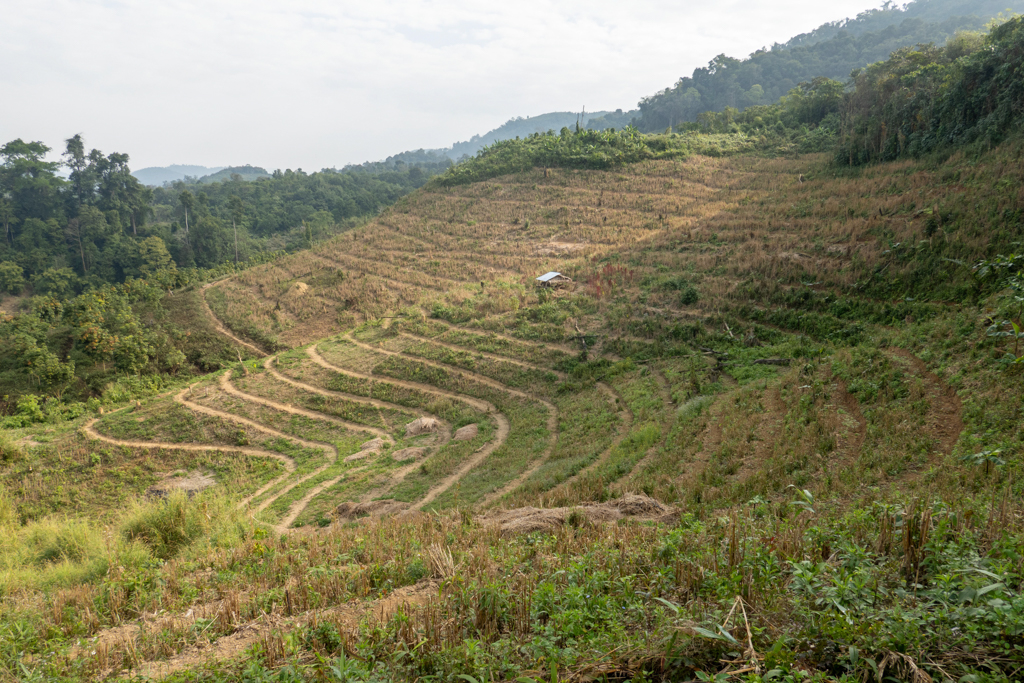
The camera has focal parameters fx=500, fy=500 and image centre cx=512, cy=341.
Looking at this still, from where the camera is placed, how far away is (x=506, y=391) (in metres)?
17.3

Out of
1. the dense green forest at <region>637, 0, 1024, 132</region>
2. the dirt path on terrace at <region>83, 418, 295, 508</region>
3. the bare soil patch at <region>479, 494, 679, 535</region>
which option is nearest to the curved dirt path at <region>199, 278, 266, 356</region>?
the dirt path on terrace at <region>83, 418, 295, 508</region>

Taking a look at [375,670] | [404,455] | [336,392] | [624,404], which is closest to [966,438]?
[375,670]

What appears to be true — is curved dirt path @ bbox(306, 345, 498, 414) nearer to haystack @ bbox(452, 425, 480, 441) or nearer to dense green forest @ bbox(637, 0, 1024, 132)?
haystack @ bbox(452, 425, 480, 441)

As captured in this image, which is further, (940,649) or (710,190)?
(710,190)

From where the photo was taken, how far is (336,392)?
768 inches

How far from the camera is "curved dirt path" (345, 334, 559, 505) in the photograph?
1168 centimetres

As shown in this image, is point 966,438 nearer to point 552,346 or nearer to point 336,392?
point 552,346

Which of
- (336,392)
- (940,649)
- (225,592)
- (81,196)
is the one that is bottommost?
(336,392)

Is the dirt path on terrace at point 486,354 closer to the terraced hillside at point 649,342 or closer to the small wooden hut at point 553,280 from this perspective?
the terraced hillside at point 649,342

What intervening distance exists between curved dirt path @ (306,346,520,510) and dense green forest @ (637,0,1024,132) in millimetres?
89691

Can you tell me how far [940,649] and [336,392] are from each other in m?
19.4

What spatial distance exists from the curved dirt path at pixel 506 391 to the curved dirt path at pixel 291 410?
3611 mm

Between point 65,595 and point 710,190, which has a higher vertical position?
point 710,190

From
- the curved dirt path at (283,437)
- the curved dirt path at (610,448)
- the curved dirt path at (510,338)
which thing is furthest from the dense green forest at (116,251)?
the curved dirt path at (610,448)
